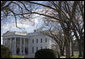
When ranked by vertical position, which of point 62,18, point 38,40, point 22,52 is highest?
point 62,18

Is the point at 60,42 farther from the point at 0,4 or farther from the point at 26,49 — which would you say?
the point at 0,4

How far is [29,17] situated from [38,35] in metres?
33.7

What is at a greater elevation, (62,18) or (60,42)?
(62,18)

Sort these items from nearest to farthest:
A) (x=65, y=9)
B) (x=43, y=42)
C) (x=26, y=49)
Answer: (x=65, y=9), (x=43, y=42), (x=26, y=49)

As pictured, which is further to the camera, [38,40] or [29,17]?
[38,40]

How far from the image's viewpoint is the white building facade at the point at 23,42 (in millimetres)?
56944

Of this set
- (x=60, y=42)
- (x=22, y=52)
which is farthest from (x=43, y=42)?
(x=60, y=42)

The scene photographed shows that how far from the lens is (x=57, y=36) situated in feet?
144

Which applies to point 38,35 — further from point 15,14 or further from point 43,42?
point 15,14

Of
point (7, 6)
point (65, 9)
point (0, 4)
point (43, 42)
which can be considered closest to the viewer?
point (0, 4)

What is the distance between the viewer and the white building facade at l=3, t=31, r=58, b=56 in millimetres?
56944

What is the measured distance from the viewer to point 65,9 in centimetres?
2170

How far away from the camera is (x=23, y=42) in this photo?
60.4 meters

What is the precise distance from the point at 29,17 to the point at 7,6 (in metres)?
3.92
